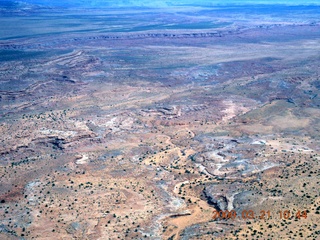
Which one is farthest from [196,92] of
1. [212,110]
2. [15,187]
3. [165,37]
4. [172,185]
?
[165,37]

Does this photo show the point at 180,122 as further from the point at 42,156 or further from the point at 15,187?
the point at 15,187

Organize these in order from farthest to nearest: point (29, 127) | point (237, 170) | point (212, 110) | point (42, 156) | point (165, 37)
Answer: point (165, 37) → point (212, 110) → point (29, 127) → point (42, 156) → point (237, 170)

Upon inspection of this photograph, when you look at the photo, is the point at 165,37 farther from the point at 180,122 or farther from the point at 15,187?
the point at 15,187

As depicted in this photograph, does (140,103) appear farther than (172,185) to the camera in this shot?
Yes

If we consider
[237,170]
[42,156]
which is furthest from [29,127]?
[237,170]

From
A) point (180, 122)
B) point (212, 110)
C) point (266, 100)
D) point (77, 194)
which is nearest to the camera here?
point (77, 194)
